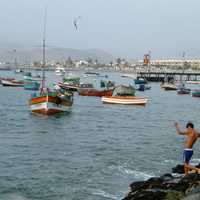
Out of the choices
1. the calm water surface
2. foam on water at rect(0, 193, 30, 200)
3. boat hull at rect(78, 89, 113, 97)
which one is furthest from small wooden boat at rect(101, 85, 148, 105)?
foam on water at rect(0, 193, 30, 200)

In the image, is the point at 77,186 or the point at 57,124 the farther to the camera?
the point at 57,124

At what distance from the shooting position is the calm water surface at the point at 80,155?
18484 millimetres

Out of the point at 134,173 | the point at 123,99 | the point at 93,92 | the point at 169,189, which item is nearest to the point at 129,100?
the point at 123,99

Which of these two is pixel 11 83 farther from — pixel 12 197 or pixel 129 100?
pixel 12 197

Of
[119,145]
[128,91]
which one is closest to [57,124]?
[119,145]

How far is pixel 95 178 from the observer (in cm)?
2014

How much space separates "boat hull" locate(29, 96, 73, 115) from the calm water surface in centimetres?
79

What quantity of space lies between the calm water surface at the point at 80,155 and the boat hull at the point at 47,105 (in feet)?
2.59

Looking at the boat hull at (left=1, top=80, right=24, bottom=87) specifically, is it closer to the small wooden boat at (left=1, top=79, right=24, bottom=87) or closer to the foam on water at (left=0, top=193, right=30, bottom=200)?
the small wooden boat at (left=1, top=79, right=24, bottom=87)

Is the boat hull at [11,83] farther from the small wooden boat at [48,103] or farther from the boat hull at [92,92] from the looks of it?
the small wooden boat at [48,103]

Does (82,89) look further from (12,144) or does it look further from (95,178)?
(95,178)

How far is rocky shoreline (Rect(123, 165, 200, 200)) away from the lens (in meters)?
14.2

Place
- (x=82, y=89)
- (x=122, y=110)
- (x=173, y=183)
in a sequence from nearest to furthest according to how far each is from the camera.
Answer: (x=173, y=183) < (x=122, y=110) < (x=82, y=89)

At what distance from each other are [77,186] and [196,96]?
7294cm
